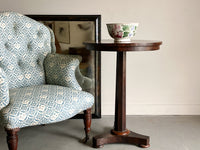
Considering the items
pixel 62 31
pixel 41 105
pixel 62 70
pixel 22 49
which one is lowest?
pixel 41 105

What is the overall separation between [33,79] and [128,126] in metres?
0.87

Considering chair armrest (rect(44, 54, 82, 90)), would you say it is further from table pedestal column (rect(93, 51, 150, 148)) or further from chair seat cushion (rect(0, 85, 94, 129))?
table pedestal column (rect(93, 51, 150, 148))

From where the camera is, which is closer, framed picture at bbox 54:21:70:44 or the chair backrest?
the chair backrest

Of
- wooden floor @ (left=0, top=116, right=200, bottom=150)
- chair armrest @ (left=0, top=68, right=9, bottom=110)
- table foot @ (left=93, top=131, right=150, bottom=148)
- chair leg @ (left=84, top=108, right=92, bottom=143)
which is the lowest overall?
wooden floor @ (left=0, top=116, right=200, bottom=150)

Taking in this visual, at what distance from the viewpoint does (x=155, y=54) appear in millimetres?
2303

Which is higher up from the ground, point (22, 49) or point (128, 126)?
point (22, 49)

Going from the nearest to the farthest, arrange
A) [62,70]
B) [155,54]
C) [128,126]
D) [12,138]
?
1. [12,138]
2. [62,70]
3. [128,126]
4. [155,54]

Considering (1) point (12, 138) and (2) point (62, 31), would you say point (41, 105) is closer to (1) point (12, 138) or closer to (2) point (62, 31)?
(1) point (12, 138)

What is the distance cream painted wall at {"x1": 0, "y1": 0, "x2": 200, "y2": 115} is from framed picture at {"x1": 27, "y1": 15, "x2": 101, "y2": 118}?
2.2 inches

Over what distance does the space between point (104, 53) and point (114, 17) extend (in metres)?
0.33

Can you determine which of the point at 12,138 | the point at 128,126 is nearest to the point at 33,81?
the point at 12,138

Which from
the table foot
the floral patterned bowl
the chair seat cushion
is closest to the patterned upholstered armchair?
the chair seat cushion

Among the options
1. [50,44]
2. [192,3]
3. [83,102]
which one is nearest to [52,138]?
[83,102]

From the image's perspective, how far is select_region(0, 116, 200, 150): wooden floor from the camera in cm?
179
